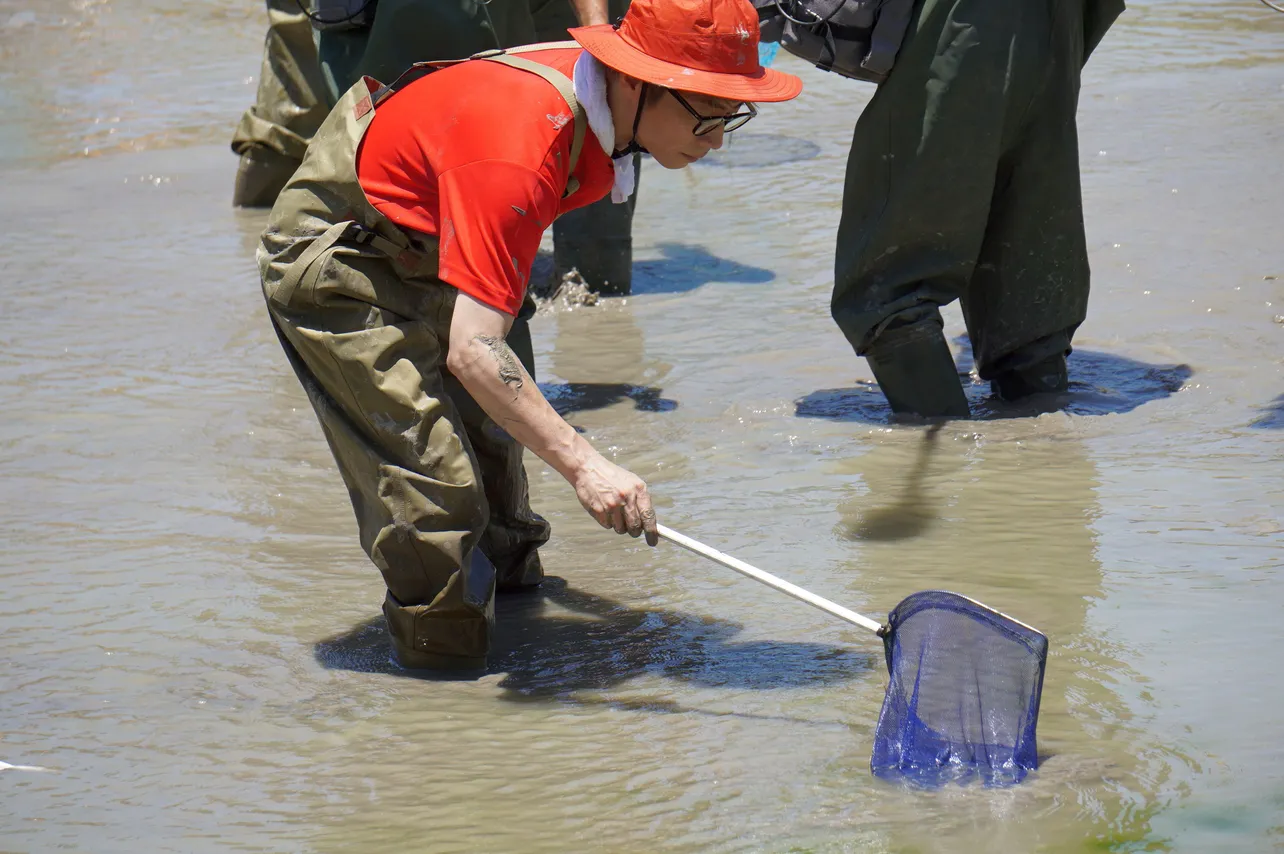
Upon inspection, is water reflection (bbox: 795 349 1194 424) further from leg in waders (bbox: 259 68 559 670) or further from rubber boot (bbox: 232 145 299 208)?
rubber boot (bbox: 232 145 299 208)

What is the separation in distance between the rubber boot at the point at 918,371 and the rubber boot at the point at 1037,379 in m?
0.22

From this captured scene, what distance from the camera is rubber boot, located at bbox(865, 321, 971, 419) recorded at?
4613 millimetres

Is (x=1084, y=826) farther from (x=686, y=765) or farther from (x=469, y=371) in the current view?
(x=469, y=371)

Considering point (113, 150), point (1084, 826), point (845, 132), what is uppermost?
point (1084, 826)

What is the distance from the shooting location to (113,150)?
30.9 ft

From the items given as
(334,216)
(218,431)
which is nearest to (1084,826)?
(334,216)

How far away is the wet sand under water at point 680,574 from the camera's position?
2709 mm

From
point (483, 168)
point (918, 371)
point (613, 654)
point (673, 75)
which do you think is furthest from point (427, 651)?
point (918, 371)

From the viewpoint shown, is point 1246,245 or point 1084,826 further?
point 1246,245

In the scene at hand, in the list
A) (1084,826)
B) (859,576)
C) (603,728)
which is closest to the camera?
(1084,826)

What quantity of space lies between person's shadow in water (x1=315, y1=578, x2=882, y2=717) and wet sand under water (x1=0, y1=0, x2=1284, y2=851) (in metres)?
0.01

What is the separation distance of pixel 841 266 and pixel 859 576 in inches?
50.4

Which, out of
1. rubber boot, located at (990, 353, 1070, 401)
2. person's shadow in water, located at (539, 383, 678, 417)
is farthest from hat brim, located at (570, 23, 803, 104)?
person's shadow in water, located at (539, 383, 678, 417)

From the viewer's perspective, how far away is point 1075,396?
4.84 meters
